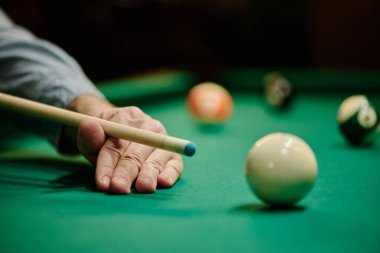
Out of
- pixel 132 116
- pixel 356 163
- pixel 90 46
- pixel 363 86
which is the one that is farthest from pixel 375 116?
pixel 90 46

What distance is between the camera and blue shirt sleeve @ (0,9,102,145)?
228 cm

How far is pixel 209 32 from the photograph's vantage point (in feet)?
A: 33.5

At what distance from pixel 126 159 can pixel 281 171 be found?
54cm

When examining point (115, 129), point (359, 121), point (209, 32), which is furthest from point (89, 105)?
point (209, 32)

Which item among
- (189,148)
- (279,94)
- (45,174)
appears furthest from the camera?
(279,94)

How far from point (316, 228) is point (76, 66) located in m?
Answer: 1.54

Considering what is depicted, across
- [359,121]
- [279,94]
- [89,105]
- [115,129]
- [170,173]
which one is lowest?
[170,173]

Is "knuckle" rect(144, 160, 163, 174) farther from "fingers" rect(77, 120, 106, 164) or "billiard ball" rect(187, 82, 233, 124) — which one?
"billiard ball" rect(187, 82, 233, 124)

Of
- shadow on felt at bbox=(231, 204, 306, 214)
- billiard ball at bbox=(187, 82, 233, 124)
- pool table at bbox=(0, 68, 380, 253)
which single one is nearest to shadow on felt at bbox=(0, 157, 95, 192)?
pool table at bbox=(0, 68, 380, 253)

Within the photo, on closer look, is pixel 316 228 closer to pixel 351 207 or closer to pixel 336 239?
pixel 336 239

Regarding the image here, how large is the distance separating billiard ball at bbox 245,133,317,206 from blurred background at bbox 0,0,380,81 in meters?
6.09

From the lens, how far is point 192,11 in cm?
982

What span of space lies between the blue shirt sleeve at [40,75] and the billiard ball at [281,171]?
1038 millimetres

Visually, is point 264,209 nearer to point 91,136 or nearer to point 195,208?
point 195,208
